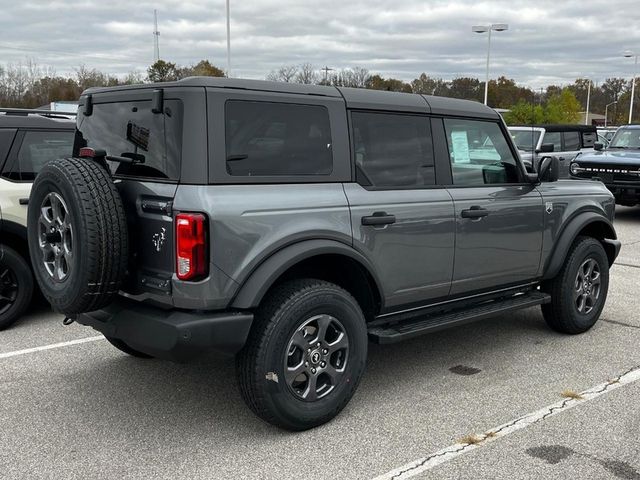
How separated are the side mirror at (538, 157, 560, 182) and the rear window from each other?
2.93 meters

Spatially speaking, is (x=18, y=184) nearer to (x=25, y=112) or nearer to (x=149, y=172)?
(x=25, y=112)

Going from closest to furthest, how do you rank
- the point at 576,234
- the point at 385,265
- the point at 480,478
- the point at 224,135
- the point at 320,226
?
the point at 480,478
the point at 224,135
the point at 320,226
the point at 385,265
the point at 576,234

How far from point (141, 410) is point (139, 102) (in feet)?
6.01

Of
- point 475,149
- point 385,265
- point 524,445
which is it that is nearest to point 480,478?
point 524,445


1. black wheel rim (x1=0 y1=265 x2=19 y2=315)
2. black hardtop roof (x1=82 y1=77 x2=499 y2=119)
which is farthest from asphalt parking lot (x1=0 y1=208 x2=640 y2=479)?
black hardtop roof (x1=82 y1=77 x2=499 y2=119)

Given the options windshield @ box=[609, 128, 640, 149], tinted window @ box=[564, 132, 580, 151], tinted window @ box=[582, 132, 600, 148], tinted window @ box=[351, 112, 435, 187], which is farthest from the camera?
tinted window @ box=[582, 132, 600, 148]

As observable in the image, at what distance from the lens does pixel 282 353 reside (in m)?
3.48

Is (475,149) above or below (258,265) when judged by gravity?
above

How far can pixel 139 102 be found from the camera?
3615mm

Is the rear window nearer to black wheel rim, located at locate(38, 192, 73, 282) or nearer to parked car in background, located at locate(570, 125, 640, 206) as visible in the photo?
black wheel rim, located at locate(38, 192, 73, 282)

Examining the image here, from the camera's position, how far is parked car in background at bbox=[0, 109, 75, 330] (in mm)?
5547

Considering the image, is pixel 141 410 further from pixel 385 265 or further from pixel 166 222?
pixel 385 265

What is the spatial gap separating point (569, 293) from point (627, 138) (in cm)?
1015

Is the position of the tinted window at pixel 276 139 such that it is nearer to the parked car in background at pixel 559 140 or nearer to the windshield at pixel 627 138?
the parked car in background at pixel 559 140
